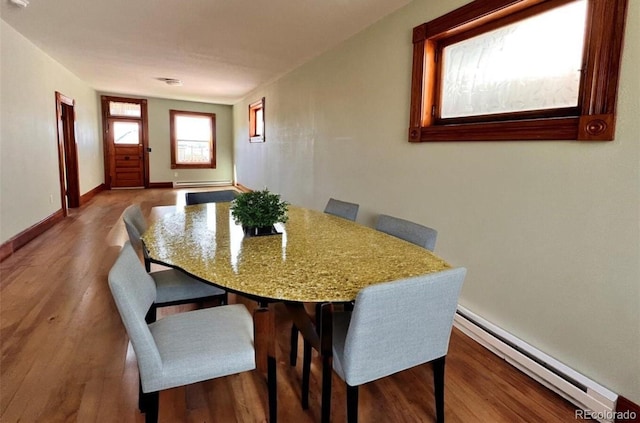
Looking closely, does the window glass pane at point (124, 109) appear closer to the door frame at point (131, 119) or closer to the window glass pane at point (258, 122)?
the door frame at point (131, 119)

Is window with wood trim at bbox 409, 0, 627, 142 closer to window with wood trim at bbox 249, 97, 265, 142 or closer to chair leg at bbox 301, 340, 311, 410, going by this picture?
chair leg at bbox 301, 340, 311, 410

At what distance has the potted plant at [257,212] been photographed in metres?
1.97

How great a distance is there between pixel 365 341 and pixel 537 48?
196 cm

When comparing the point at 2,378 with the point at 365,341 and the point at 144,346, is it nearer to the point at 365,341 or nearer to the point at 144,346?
the point at 144,346

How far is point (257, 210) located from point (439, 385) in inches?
48.0

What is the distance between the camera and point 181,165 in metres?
10.0

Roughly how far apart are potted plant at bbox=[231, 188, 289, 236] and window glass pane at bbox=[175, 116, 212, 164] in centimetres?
880

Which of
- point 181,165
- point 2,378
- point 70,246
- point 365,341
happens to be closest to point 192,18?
point 70,246

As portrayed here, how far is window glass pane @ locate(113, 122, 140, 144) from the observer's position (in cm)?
914

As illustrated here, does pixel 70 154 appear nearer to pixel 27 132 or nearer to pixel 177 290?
pixel 27 132

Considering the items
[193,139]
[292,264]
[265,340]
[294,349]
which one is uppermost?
[193,139]

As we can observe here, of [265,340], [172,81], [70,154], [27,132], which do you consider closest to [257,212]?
[265,340]

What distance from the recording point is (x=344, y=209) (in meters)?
2.72

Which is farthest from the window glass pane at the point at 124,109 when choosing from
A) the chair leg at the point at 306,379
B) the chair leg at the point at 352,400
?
the chair leg at the point at 352,400
